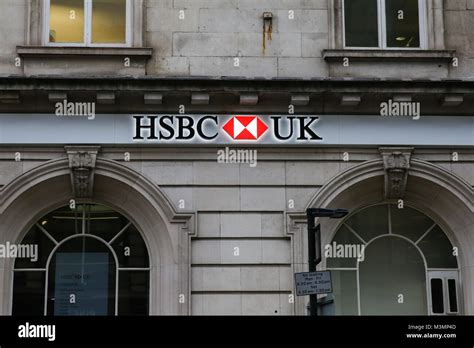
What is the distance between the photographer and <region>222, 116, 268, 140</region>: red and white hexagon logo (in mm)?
18094

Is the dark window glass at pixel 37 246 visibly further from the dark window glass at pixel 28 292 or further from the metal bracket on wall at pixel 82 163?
the metal bracket on wall at pixel 82 163

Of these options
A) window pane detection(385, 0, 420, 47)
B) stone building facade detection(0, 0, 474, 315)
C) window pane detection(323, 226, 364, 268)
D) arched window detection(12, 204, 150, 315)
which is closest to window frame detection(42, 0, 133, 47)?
stone building facade detection(0, 0, 474, 315)

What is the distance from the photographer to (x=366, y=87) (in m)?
18.0

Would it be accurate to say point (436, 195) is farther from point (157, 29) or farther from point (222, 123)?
point (157, 29)

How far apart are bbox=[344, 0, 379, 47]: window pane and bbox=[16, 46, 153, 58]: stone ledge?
3.84 metres

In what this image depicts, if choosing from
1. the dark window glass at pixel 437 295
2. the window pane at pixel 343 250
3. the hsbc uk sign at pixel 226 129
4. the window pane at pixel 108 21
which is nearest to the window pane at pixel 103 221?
the hsbc uk sign at pixel 226 129

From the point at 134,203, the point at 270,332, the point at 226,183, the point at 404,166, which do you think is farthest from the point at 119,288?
the point at 404,166

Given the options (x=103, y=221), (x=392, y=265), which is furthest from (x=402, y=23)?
(x=103, y=221)

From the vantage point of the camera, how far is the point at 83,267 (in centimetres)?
1823

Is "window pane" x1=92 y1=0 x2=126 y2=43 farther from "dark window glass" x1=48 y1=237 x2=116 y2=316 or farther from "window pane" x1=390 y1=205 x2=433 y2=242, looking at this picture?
"window pane" x1=390 y1=205 x2=433 y2=242

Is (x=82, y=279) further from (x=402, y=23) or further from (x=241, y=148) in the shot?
(x=402, y=23)

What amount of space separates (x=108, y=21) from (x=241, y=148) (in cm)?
355

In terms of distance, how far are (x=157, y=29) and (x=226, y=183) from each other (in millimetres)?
3194

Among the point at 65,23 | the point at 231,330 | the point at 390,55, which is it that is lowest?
the point at 231,330
